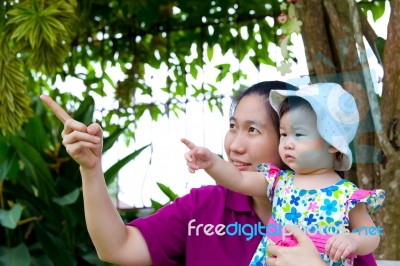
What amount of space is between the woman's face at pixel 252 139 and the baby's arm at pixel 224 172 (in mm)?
99

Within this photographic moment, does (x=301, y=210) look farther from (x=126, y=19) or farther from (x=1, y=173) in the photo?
(x=126, y=19)

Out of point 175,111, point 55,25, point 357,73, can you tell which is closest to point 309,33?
point 357,73

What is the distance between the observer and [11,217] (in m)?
3.26

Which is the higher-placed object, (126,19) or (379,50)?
(126,19)

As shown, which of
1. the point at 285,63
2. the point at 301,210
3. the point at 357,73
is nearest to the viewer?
the point at 301,210

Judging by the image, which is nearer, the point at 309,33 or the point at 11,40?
the point at 309,33

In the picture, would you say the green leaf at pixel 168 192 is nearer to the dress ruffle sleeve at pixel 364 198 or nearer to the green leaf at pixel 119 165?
the green leaf at pixel 119 165

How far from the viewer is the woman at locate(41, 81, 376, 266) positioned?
160 centimetres

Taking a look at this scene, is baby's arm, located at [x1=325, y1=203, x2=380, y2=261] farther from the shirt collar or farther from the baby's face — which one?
the shirt collar

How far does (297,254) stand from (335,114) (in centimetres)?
28

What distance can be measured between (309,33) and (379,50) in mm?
225

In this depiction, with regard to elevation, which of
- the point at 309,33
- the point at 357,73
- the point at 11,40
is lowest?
the point at 357,73

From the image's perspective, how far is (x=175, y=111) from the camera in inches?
151

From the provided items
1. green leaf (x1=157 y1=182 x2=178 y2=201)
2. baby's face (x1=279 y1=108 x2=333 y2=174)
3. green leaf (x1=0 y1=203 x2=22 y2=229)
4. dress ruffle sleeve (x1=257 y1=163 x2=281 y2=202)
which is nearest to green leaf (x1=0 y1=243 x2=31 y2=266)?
green leaf (x1=0 y1=203 x2=22 y2=229)
